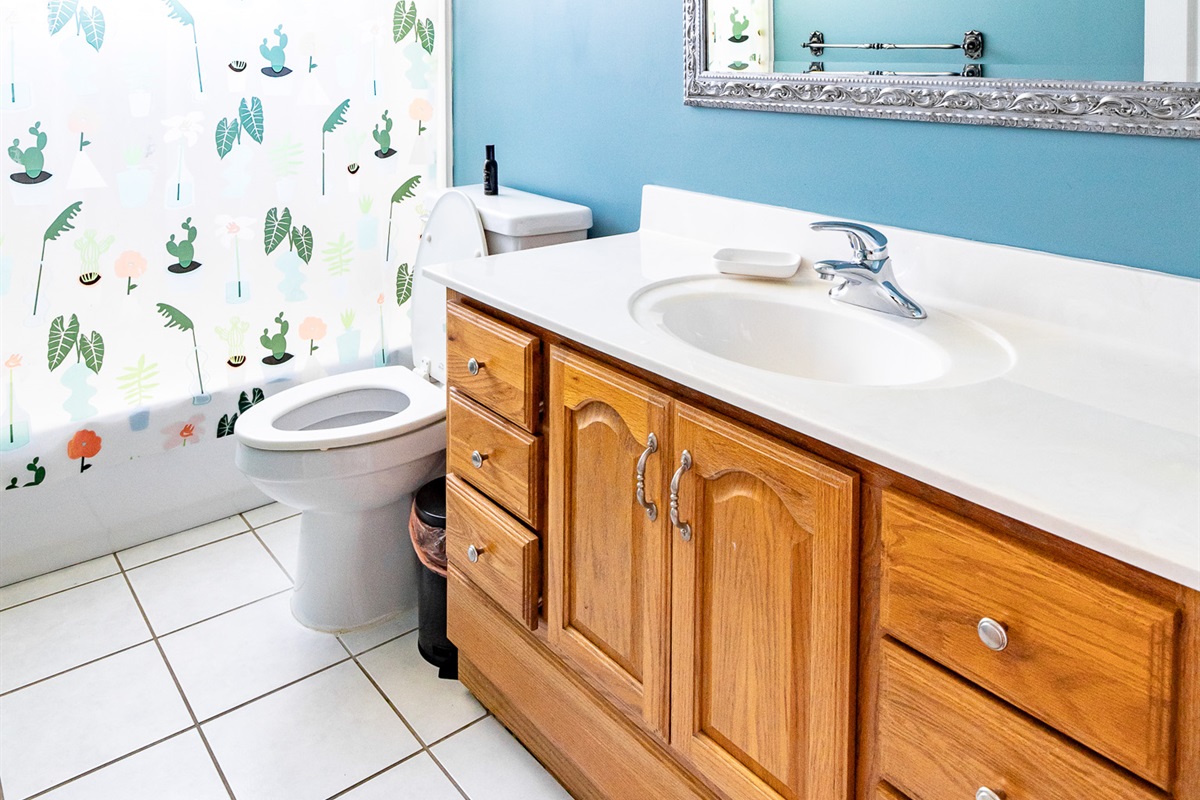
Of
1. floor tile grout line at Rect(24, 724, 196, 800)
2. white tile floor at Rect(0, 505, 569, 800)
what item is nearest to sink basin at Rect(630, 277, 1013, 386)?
white tile floor at Rect(0, 505, 569, 800)

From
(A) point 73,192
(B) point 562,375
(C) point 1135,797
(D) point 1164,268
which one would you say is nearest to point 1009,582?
(C) point 1135,797

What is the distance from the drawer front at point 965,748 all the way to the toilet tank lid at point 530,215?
1185 millimetres

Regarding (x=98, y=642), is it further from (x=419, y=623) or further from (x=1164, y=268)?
(x=1164, y=268)

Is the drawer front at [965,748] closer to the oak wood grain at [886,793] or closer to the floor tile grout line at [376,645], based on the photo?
the oak wood grain at [886,793]

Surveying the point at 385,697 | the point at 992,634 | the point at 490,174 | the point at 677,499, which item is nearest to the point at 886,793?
the point at 992,634

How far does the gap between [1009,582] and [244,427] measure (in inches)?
59.9

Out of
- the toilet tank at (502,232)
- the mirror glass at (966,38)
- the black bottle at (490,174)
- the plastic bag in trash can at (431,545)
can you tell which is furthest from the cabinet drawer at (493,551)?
the mirror glass at (966,38)

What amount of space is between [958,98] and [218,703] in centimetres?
166

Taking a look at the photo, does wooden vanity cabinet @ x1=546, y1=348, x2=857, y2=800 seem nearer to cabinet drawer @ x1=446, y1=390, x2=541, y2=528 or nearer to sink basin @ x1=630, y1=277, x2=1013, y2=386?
cabinet drawer @ x1=446, y1=390, x2=541, y2=528

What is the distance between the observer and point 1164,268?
1119 millimetres

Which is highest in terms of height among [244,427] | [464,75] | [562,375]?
[464,75]

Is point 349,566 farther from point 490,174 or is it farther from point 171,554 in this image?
point 490,174

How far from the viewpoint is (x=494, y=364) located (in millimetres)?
1440

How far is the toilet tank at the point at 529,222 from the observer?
1841 mm
